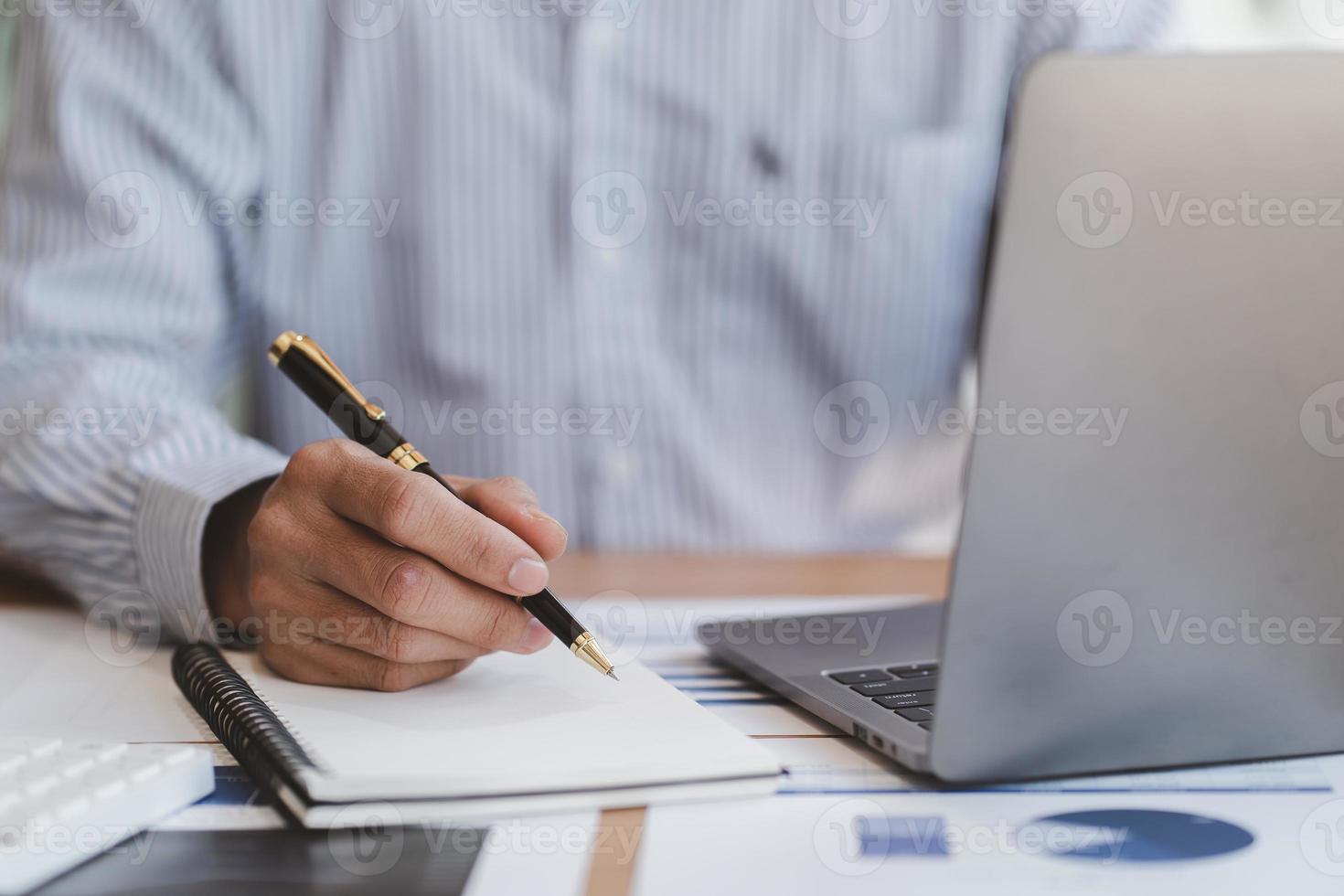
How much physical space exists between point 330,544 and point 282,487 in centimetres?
5

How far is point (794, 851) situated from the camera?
1.28 feet

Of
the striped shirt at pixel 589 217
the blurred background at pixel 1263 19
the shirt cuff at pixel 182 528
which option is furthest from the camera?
the blurred background at pixel 1263 19

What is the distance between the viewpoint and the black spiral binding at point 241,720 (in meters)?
0.43

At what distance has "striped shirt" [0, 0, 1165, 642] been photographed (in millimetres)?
1003

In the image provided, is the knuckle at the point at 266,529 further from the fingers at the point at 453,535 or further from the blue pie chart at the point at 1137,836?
the blue pie chart at the point at 1137,836

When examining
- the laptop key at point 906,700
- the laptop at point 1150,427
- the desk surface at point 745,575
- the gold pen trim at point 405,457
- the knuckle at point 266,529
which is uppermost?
the laptop at point 1150,427

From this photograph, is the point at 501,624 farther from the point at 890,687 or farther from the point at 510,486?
the point at 890,687

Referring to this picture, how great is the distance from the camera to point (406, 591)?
1.69ft

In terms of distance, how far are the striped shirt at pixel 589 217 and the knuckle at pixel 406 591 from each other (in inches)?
21.9

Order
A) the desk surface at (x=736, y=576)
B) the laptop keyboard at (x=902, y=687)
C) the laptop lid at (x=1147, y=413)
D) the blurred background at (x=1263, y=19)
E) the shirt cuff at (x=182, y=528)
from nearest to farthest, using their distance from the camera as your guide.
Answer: the laptop lid at (x=1147, y=413) < the laptop keyboard at (x=902, y=687) < the shirt cuff at (x=182, y=528) < the desk surface at (x=736, y=576) < the blurred background at (x=1263, y=19)

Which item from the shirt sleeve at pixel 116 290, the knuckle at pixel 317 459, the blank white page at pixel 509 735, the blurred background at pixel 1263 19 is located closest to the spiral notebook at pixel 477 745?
the blank white page at pixel 509 735

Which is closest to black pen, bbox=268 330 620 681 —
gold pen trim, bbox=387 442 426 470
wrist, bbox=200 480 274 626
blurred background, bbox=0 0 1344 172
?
gold pen trim, bbox=387 442 426 470

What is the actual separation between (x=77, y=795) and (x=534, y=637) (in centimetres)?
20

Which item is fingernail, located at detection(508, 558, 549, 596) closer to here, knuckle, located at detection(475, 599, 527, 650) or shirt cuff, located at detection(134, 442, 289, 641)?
knuckle, located at detection(475, 599, 527, 650)
